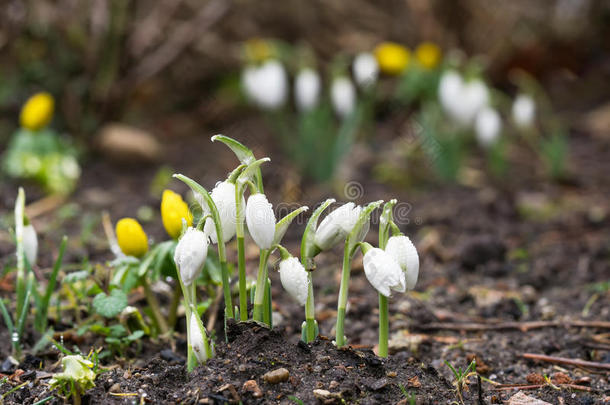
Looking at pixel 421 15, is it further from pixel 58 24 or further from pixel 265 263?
pixel 265 263

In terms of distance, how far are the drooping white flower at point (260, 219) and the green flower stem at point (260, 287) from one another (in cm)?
8

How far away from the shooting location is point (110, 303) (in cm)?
174

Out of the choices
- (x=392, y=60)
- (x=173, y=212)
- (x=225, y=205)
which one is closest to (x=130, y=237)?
(x=173, y=212)

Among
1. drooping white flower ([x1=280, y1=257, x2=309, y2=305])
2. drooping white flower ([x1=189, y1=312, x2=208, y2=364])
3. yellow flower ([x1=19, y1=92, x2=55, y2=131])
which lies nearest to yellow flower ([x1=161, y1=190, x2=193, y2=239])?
drooping white flower ([x1=189, y1=312, x2=208, y2=364])

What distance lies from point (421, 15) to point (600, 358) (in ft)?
13.4

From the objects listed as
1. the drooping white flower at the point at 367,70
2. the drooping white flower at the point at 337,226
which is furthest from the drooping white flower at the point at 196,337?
the drooping white flower at the point at 367,70

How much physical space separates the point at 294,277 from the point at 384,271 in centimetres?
20

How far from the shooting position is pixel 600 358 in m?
2.02

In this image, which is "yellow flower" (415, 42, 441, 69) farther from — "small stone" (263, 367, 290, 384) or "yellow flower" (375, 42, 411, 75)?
"small stone" (263, 367, 290, 384)

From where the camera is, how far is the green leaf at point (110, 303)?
1.71 m

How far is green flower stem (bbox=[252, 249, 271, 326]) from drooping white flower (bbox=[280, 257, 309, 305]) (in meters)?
0.07

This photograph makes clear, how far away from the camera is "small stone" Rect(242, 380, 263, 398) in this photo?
147 centimetres

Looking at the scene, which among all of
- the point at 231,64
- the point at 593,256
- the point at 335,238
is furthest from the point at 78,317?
the point at 231,64

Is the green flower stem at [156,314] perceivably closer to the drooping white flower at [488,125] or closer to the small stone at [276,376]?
the small stone at [276,376]
